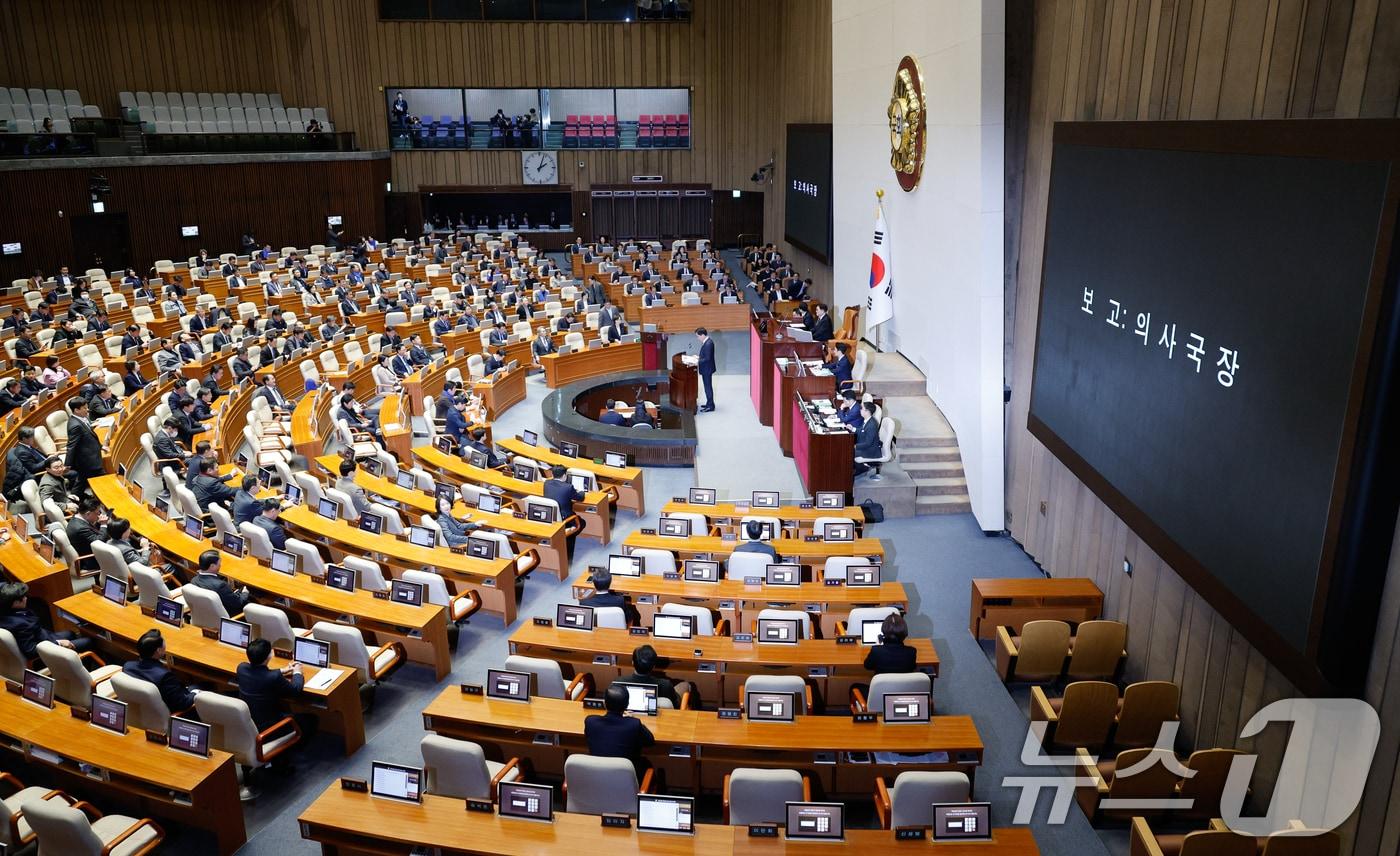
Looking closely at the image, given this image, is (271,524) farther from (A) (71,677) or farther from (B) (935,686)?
(B) (935,686)

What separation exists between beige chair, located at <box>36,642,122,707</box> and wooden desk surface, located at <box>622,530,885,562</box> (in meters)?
4.39

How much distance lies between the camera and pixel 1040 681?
8.04m

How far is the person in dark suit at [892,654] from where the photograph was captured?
6.63 meters

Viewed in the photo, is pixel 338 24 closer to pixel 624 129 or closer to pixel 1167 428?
pixel 624 129

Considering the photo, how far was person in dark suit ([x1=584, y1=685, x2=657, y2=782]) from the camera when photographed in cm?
574

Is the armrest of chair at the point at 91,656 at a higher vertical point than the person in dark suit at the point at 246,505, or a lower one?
lower

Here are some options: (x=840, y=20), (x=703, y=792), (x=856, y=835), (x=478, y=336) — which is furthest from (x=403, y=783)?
(x=840, y=20)

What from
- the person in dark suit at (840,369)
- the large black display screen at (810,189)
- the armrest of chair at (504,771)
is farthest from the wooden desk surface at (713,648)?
the large black display screen at (810,189)

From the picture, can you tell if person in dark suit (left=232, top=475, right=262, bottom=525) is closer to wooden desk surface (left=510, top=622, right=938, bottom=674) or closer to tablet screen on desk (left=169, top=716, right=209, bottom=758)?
wooden desk surface (left=510, top=622, right=938, bottom=674)

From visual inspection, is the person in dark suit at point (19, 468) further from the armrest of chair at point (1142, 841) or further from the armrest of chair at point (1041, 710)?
the armrest of chair at point (1142, 841)

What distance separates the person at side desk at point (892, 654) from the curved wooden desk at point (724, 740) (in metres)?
0.53

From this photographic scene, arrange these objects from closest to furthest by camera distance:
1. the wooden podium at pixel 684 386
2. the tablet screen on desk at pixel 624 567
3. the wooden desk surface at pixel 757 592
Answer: the wooden desk surface at pixel 757 592, the tablet screen on desk at pixel 624 567, the wooden podium at pixel 684 386

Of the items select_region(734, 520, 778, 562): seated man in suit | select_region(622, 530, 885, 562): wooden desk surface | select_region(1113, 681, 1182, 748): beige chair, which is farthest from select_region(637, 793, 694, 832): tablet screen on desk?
select_region(622, 530, 885, 562): wooden desk surface

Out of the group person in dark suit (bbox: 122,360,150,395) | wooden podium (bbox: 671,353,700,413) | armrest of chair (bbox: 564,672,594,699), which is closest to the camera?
armrest of chair (bbox: 564,672,594,699)
